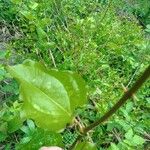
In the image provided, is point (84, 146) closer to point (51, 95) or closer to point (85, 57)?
point (51, 95)

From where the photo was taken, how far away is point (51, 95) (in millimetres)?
394

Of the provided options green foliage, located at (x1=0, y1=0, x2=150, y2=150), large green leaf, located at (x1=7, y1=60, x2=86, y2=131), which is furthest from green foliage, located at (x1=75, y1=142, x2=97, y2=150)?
green foliage, located at (x1=0, y1=0, x2=150, y2=150)

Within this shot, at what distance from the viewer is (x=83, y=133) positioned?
0.38 m

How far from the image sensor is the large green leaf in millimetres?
379

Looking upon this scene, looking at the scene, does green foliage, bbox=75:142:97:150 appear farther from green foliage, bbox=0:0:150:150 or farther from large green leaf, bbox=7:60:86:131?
green foliage, bbox=0:0:150:150

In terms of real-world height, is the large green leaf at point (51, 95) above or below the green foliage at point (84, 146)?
above

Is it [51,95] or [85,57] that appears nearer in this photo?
[51,95]

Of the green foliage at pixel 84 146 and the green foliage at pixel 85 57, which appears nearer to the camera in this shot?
the green foliage at pixel 84 146

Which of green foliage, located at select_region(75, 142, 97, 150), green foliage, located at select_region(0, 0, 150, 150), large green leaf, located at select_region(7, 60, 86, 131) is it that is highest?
large green leaf, located at select_region(7, 60, 86, 131)

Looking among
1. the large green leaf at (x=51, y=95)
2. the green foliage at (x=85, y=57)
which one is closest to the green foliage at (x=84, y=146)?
the large green leaf at (x=51, y=95)

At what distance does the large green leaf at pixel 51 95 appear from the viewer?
1.24ft

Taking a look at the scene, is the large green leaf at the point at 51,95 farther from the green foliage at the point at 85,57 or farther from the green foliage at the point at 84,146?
the green foliage at the point at 85,57

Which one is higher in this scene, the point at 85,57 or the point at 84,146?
the point at 84,146

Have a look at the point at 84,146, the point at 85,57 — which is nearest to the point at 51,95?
the point at 84,146
